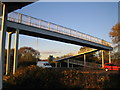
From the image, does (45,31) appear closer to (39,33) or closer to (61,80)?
(39,33)

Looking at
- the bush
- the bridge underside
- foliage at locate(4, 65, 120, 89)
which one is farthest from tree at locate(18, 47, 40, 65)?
foliage at locate(4, 65, 120, 89)

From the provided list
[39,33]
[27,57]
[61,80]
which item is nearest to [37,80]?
[61,80]

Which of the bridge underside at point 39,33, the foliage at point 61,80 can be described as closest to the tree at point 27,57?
the bridge underside at point 39,33

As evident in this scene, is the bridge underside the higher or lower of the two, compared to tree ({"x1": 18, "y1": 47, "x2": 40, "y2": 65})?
higher

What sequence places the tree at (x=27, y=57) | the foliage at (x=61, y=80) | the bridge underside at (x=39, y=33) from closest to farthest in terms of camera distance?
the foliage at (x=61, y=80), the bridge underside at (x=39, y=33), the tree at (x=27, y=57)

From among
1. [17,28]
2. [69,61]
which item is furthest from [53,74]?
[69,61]

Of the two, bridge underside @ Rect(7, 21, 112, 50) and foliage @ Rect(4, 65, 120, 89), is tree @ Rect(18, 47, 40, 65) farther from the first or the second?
foliage @ Rect(4, 65, 120, 89)

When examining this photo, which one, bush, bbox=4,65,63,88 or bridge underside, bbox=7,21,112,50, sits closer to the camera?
bush, bbox=4,65,63,88

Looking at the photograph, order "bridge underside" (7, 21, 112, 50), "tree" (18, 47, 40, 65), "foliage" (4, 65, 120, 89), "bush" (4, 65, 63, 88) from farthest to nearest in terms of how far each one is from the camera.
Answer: "tree" (18, 47, 40, 65), "bridge underside" (7, 21, 112, 50), "bush" (4, 65, 63, 88), "foliage" (4, 65, 120, 89)

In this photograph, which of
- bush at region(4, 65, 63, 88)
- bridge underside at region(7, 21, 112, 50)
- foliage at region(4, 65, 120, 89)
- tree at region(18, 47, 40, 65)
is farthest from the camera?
tree at region(18, 47, 40, 65)

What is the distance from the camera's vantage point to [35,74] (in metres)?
7.85

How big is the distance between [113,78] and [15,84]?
473cm

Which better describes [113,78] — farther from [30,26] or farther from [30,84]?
[30,26]

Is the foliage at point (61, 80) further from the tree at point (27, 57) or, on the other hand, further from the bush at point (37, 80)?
the tree at point (27, 57)
